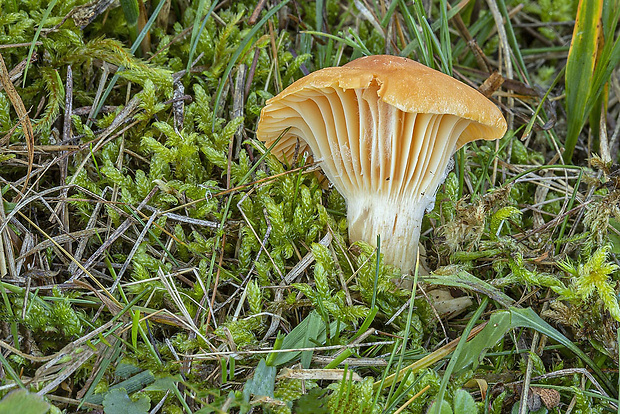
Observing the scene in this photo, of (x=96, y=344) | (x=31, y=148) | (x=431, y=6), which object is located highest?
(x=431, y=6)

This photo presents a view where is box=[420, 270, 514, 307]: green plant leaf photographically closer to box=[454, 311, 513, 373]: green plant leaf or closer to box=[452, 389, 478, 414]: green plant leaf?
box=[454, 311, 513, 373]: green plant leaf

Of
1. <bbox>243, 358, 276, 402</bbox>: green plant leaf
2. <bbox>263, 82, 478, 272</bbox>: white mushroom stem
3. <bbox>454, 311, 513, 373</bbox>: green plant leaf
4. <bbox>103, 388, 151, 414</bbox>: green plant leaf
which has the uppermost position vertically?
<bbox>263, 82, 478, 272</bbox>: white mushroom stem

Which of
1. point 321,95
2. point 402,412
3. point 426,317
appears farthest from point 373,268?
point 321,95

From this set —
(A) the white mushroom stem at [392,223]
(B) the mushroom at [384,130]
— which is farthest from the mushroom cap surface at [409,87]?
(A) the white mushroom stem at [392,223]

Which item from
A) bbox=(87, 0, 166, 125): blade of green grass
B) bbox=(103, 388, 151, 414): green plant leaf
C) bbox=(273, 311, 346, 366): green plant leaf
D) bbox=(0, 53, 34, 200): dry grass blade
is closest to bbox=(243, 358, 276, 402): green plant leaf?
bbox=(273, 311, 346, 366): green plant leaf

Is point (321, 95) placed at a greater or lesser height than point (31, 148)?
greater

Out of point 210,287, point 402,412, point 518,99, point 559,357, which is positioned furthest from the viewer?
point 518,99

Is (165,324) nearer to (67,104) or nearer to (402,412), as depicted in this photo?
(402,412)
